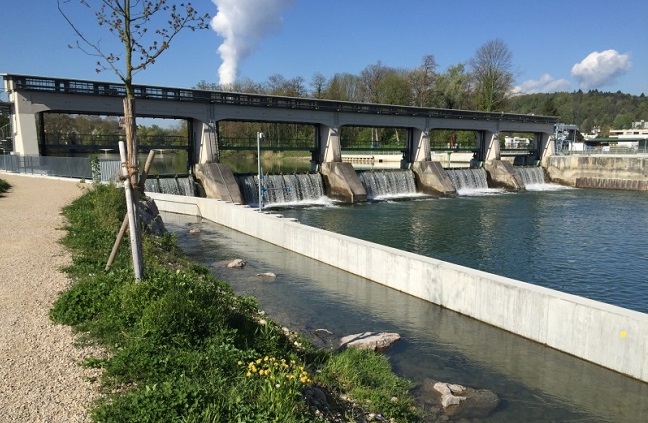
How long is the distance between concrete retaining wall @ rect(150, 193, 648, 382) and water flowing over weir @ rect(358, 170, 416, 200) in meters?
22.1

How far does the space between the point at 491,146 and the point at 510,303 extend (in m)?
42.6

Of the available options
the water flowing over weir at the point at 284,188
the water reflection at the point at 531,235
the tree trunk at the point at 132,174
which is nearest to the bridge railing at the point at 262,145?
the water flowing over weir at the point at 284,188

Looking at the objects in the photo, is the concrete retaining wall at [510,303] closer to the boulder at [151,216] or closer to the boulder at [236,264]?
the boulder at [236,264]

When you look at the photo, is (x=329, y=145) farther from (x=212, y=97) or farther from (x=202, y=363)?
(x=202, y=363)

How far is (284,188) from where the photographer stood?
111 ft

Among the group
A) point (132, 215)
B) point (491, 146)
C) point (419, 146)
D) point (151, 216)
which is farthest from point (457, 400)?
point (491, 146)

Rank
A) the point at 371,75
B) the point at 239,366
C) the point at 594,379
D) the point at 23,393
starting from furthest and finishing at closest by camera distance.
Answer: the point at 371,75, the point at 594,379, the point at 239,366, the point at 23,393

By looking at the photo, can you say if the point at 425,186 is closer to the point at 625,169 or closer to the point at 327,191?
the point at 327,191

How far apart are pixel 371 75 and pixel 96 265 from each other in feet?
279

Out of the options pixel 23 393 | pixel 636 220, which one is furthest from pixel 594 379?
pixel 636 220

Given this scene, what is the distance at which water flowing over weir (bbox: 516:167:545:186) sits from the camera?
164ft

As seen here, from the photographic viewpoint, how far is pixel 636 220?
93.7ft

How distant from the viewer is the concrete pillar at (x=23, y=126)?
85.9 feet

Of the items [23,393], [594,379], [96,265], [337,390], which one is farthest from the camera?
[96,265]
